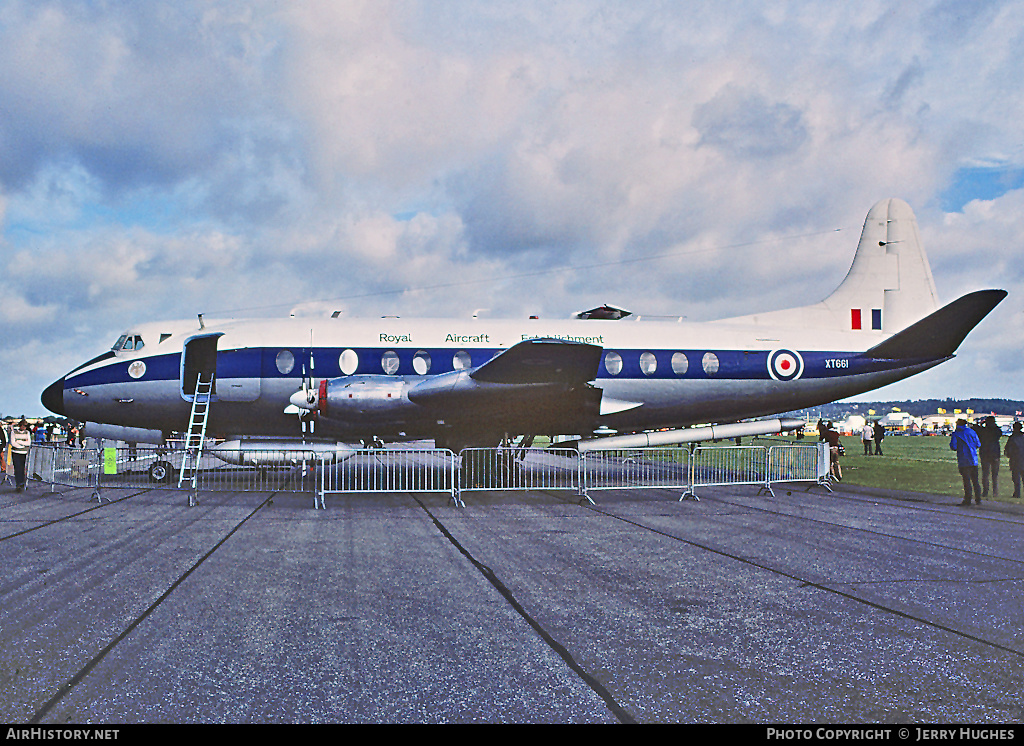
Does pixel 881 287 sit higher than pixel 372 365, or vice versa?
pixel 881 287

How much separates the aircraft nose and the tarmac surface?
6822 mm

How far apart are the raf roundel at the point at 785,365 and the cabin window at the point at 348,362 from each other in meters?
10.9

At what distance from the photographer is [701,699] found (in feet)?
13.0

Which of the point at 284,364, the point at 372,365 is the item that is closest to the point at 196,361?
the point at 284,364

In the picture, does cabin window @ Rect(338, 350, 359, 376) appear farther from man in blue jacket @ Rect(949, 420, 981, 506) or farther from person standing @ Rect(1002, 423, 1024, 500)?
person standing @ Rect(1002, 423, 1024, 500)

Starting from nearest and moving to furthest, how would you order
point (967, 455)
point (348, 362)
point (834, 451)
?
point (967, 455) < point (348, 362) < point (834, 451)

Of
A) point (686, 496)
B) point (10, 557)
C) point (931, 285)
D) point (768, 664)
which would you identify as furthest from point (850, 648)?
point (931, 285)

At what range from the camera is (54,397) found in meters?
16.8

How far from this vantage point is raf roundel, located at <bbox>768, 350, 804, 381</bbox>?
59.2 feet

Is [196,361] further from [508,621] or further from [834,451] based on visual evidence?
[834,451]

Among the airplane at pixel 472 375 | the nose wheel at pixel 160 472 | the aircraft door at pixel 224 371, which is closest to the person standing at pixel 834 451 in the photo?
the airplane at pixel 472 375

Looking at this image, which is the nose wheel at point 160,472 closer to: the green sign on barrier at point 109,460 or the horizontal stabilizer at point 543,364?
the green sign on barrier at point 109,460

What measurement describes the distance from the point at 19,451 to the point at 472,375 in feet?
35.2

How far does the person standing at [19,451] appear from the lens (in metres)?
15.4
